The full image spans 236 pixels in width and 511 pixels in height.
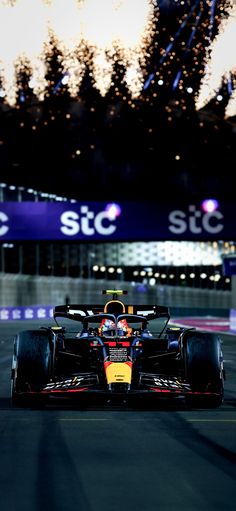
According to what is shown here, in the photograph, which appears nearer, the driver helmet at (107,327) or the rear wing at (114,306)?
the driver helmet at (107,327)

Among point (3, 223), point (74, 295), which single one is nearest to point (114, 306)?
point (3, 223)

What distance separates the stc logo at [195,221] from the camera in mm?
46188

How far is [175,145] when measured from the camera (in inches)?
4872

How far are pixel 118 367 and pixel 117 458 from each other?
4.13 meters

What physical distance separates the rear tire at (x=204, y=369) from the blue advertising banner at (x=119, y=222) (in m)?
31.5

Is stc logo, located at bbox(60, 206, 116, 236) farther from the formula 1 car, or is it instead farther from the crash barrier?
the formula 1 car

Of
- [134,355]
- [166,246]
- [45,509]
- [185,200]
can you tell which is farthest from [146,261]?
[45,509]

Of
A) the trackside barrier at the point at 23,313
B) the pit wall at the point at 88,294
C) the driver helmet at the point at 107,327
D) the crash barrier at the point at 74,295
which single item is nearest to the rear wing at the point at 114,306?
the driver helmet at the point at 107,327

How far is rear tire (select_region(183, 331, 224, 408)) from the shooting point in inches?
565

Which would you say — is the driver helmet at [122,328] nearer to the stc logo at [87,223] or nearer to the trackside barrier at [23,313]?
the stc logo at [87,223]

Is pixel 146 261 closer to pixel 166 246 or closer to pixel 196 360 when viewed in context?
pixel 166 246

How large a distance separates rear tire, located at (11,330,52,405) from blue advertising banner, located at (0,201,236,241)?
1248 inches

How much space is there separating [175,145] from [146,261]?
1546 cm

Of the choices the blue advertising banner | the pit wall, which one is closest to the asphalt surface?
the blue advertising banner
